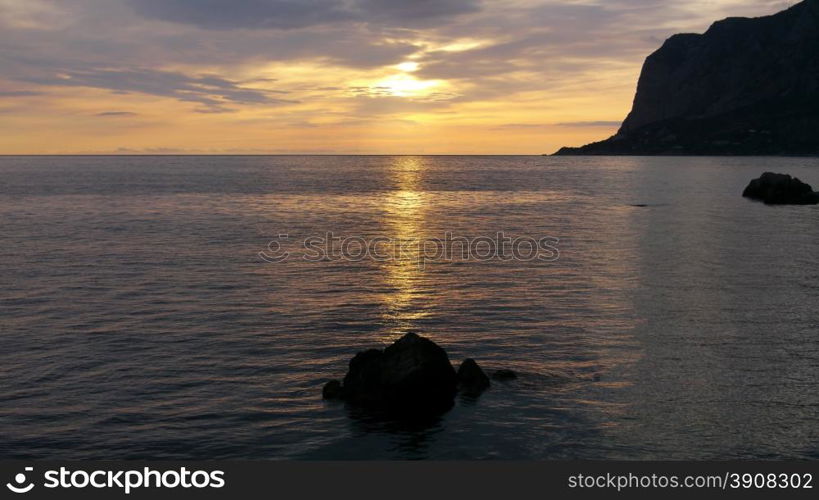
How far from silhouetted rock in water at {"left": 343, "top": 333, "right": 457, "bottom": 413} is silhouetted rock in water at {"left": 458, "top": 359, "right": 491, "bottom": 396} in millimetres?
521

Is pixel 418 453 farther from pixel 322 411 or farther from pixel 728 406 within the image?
pixel 728 406

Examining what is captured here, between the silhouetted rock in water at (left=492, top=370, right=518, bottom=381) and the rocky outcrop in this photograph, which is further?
the silhouetted rock in water at (left=492, top=370, right=518, bottom=381)

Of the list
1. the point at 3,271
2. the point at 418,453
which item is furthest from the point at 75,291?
the point at 418,453

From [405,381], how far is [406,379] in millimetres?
92

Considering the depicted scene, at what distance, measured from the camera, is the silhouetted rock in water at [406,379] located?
87.0 ft

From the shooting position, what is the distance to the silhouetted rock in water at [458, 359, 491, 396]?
90.7ft

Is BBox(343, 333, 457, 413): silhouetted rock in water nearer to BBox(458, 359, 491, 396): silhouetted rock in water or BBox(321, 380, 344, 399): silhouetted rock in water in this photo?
BBox(321, 380, 344, 399): silhouetted rock in water

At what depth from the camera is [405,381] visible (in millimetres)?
26531

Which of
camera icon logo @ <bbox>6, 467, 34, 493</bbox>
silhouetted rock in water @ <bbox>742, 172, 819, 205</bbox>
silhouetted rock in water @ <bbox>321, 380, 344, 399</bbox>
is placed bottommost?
silhouetted rock in water @ <bbox>321, 380, 344, 399</bbox>

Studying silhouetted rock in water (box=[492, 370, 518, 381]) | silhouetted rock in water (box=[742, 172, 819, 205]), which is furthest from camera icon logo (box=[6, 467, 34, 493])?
silhouetted rock in water (box=[742, 172, 819, 205])

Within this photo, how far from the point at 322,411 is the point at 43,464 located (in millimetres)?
9090

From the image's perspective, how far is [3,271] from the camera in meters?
53.3

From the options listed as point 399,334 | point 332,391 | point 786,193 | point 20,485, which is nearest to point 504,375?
point 332,391

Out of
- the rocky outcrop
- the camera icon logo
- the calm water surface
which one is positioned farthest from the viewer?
the rocky outcrop
